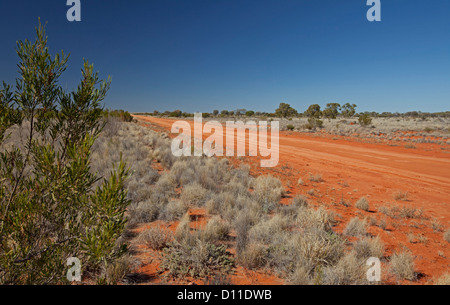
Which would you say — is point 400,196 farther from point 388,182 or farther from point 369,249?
point 369,249

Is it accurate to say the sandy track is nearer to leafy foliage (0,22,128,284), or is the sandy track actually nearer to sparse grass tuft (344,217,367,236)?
sparse grass tuft (344,217,367,236)

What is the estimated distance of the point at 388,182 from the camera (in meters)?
8.64

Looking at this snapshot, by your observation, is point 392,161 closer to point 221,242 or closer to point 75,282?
point 221,242

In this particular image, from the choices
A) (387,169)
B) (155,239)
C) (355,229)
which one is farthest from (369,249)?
(387,169)

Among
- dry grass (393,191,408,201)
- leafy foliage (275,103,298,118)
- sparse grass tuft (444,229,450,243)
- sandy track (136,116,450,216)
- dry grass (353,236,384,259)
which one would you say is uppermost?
leafy foliage (275,103,298,118)

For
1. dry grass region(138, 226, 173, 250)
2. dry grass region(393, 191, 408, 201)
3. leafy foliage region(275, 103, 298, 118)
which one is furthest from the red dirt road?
leafy foliage region(275, 103, 298, 118)

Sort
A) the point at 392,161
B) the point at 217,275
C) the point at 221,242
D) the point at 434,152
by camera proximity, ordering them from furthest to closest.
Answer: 1. the point at 434,152
2. the point at 392,161
3. the point at 221,242
4. the point at 217,275

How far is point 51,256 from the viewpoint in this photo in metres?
2.38

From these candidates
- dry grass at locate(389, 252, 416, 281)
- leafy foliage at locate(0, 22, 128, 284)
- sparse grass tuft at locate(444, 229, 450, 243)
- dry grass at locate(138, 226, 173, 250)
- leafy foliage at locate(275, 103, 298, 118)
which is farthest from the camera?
leafy foliage at locate(275, 103, 298, 118)

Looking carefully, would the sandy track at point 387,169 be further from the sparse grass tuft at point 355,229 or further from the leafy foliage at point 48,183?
the leafy foliage at point 48,183

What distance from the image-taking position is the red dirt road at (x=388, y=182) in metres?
4.58

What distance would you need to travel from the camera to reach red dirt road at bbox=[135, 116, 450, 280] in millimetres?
4578
